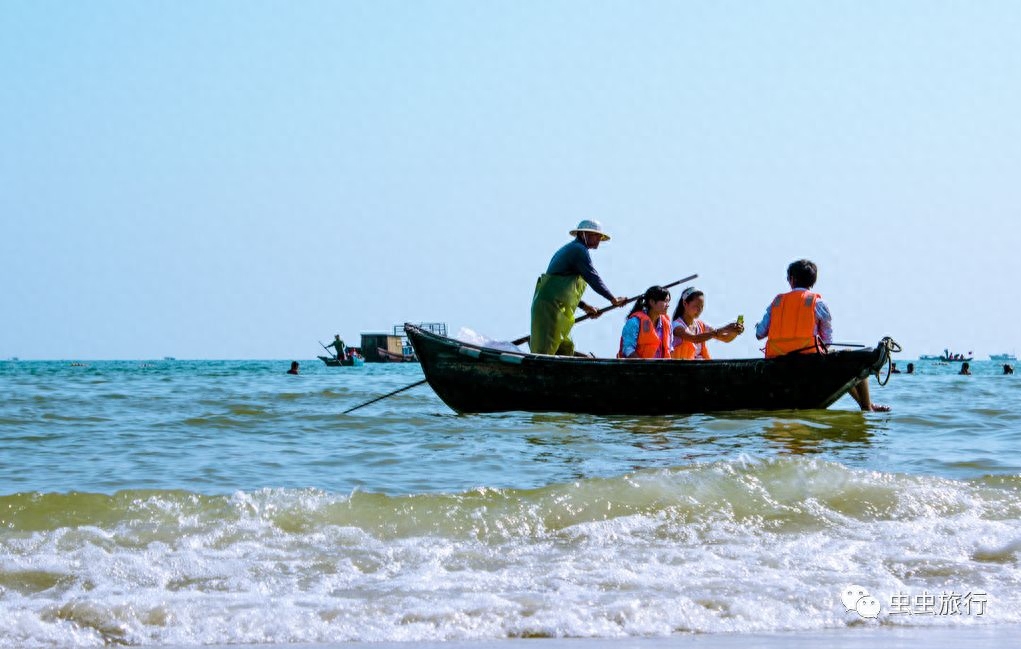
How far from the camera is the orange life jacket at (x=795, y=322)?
10508 millimetres

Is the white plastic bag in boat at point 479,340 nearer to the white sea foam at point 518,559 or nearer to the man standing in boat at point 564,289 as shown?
the man standing in boat at point 564,289

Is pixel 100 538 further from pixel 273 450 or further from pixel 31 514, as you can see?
pixel 273 450

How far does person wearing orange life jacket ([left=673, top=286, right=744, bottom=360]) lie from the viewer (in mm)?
11203

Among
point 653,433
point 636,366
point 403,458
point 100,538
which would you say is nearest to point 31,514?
point 100,538

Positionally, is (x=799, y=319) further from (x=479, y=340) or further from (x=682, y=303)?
(x=479, y=340)

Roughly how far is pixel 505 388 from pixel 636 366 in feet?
4.57

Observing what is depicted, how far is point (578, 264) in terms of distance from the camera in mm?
11516

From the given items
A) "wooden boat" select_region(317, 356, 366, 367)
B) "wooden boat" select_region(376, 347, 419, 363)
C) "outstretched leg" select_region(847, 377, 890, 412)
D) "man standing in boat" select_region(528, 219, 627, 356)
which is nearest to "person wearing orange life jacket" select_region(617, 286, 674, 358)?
"man standing in boat" select_region(528, 219, 627, 356)

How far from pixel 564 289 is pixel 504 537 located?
20.3ft

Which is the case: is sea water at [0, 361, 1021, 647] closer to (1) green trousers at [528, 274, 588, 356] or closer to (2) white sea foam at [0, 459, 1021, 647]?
(2) white sea foam at [0, 459, 1021, 647]

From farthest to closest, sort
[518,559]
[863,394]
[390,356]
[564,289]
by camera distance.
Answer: [390,356] → [564,289] → [863,394] → [518,559]

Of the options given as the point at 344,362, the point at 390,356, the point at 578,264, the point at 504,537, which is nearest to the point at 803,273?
the point at 578,264

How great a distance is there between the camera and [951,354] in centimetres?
8575

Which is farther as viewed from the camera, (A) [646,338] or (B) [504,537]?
(A) [646,338]
